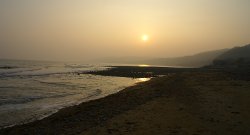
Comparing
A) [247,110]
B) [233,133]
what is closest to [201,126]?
[233,133]

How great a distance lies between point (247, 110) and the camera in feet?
52.0

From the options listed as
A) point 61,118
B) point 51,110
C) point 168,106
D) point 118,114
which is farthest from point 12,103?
point 168,106

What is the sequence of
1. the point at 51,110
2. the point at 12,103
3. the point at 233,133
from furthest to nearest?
the point at 12,103 < the point at 51,110 < the point at 233,133

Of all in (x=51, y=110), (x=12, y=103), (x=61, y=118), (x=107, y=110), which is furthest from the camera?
(x=12, y=103)

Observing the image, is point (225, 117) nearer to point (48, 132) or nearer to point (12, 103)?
point (48, 132)

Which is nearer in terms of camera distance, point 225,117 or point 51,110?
point 225,117

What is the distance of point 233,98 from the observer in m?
20.3

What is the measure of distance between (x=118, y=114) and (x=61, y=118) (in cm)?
335

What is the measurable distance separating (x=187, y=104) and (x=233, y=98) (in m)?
4.44

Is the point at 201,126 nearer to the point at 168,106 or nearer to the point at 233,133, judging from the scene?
the point at 233,133

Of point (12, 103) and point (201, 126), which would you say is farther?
point (12, 103)

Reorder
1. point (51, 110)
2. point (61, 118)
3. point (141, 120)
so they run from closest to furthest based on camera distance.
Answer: point (141, 120) < point (61, 118) < point (51, 110)

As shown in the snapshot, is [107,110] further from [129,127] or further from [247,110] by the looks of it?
[247,110]

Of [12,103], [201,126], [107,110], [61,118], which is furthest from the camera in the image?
[12,103]
